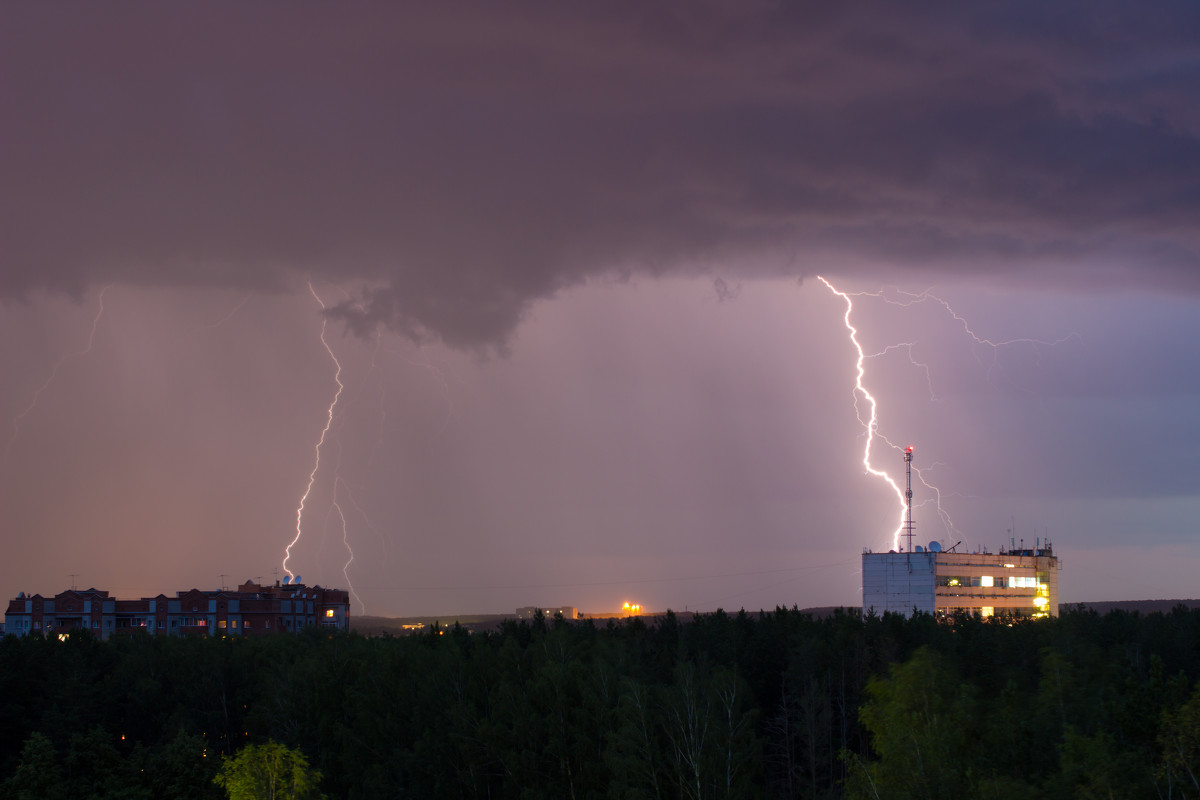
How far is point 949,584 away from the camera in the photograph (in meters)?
140

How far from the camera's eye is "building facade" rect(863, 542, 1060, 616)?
139 meters

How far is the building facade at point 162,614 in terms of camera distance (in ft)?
447

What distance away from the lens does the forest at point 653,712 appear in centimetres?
3531

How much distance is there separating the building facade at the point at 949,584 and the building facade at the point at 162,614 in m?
64.3

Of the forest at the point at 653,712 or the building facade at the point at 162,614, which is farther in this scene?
the building facade at the point at 162,614

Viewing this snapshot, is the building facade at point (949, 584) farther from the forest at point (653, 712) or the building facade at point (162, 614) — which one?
the building facade at point (162, 614)

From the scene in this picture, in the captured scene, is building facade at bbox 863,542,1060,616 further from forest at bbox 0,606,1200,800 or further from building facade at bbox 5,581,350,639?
building facade at bbox 5,581,350,639

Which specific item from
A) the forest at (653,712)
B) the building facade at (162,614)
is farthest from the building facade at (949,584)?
the building facade at (162,614)

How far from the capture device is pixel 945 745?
34875 millimetres

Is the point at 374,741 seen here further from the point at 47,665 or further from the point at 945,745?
the point at 945,745

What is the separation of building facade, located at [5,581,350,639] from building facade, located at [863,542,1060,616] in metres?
64.3

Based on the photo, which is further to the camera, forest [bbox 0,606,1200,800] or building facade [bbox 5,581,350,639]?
building facade [bbox 5,581,350,639]

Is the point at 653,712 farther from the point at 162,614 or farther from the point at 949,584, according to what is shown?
the point at 162,614

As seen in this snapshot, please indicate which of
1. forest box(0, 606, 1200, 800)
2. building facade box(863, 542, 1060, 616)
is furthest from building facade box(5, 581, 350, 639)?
building facade box(863, 542, 1060, 616)
